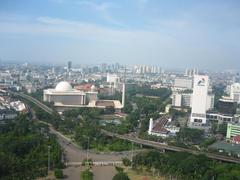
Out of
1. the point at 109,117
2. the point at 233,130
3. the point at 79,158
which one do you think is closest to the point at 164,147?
the point at 79,158

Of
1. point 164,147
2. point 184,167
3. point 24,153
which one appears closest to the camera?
point 184,167

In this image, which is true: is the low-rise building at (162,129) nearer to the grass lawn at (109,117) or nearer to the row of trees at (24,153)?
the grass lawn at (109,117)

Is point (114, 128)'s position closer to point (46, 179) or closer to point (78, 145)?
point (78, 145)

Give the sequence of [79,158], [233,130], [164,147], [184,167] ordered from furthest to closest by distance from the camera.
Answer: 1. [233,130]
2. [164,147]
3. [79,158]
4. [184,167]

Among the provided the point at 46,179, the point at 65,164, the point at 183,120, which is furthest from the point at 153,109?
the point at 46,179

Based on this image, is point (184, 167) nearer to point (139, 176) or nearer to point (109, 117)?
point (139, 176)
